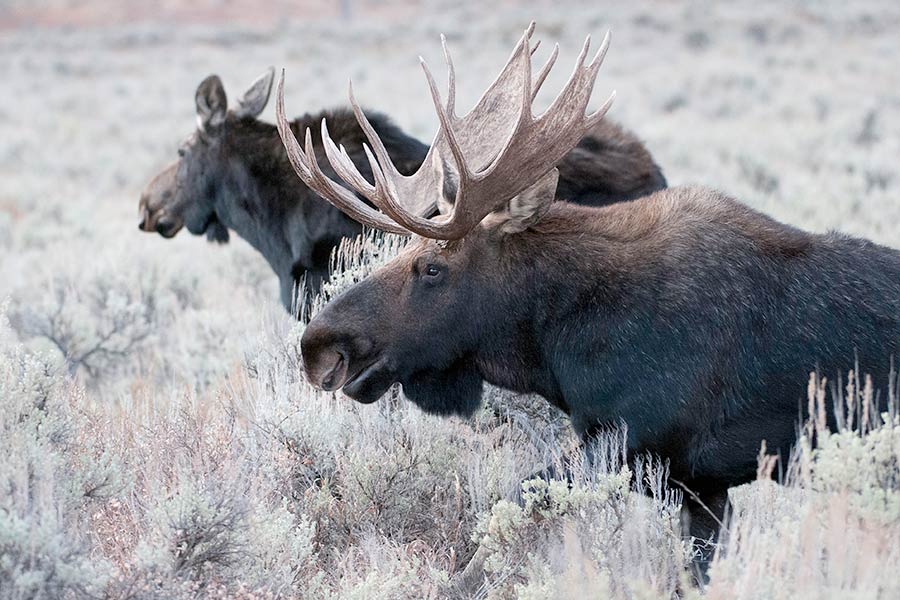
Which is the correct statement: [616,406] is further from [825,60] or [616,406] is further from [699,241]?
[825,60]

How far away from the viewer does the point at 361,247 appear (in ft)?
21.1

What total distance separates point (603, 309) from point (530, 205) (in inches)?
20.2

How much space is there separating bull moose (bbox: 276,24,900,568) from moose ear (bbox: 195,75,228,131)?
3.49 meters

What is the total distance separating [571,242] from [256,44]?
3744 centimetres

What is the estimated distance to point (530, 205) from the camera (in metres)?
4.46

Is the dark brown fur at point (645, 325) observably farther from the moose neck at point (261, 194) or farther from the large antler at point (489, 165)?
the moose neck at point (261, 194)

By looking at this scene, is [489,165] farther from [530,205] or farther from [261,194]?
[261,194]

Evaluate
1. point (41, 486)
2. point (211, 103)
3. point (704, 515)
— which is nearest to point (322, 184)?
point (41, 486)

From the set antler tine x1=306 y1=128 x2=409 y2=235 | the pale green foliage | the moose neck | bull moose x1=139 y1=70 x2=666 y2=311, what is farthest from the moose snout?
the moose neck

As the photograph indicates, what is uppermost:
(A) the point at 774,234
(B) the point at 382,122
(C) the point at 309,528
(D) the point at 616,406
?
(B) the point at 382,122

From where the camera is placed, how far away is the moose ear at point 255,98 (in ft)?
26.0

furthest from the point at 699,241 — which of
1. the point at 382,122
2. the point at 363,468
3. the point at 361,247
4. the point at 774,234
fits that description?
the point at 382,122

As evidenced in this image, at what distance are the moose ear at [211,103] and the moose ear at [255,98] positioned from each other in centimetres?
12

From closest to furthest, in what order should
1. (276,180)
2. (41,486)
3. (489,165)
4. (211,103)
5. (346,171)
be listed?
1. (41,486)
2. (489,165)
3. (346,171)
4. (276,180)
5. (211,103)
